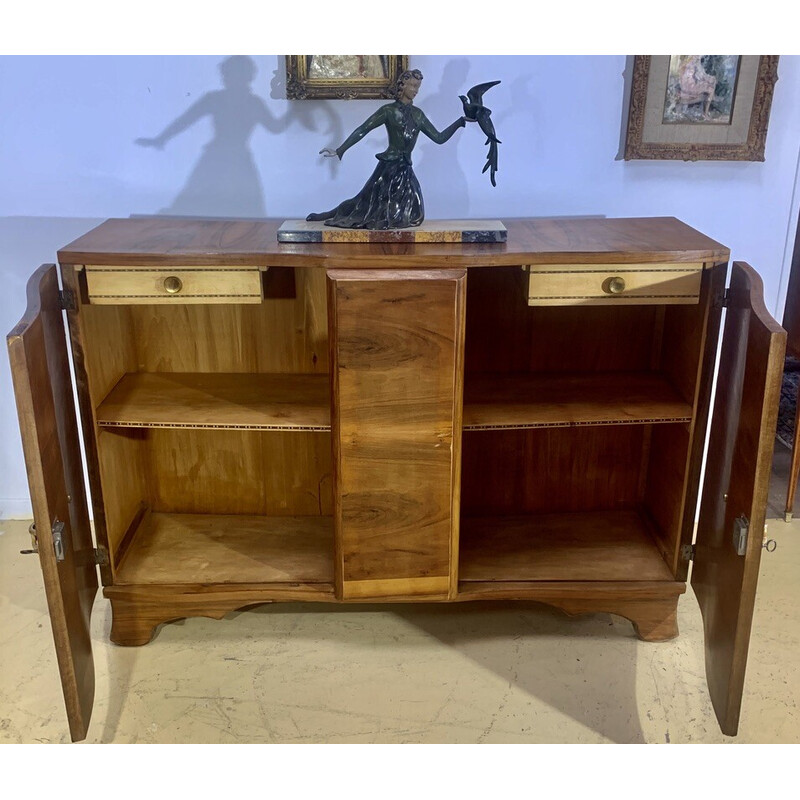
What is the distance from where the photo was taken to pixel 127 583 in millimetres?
2068

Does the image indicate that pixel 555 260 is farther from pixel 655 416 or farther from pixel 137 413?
pixel 137 413

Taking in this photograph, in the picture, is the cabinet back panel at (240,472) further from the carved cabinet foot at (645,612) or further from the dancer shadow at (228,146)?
the carved cabinet foot at (645,612)

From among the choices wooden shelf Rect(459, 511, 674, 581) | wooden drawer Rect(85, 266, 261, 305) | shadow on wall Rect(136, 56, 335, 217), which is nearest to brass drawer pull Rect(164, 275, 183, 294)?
wooden drawer Rect(85, 266, 261, 305)

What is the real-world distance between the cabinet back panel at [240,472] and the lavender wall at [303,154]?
0.66m

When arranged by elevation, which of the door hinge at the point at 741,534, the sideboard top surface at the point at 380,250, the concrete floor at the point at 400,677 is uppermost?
the sideboard top surface at the point at 380,250

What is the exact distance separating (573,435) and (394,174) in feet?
3.09

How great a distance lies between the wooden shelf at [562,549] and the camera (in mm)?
2109

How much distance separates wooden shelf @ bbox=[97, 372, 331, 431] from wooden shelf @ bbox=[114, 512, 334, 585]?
1.37 feet

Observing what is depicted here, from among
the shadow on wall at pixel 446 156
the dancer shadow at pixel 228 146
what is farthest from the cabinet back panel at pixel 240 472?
the shadow on wall at pixel 446 156

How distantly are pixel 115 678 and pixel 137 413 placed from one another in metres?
0.69

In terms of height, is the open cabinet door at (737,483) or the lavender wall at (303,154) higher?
the lavender wall at (303,154)

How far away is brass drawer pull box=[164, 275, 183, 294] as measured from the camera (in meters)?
1.79

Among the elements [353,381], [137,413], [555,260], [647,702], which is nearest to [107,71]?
[137,413]

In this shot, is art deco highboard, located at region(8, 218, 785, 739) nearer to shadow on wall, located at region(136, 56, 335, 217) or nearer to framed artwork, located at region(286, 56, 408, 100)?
shadow on wall, located at region(136, 56, 335, 217)
